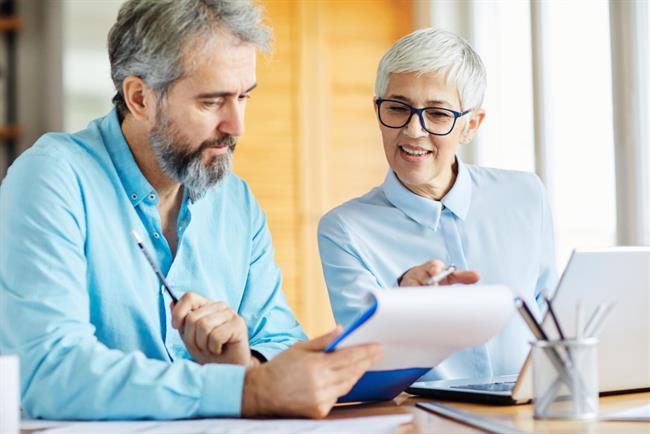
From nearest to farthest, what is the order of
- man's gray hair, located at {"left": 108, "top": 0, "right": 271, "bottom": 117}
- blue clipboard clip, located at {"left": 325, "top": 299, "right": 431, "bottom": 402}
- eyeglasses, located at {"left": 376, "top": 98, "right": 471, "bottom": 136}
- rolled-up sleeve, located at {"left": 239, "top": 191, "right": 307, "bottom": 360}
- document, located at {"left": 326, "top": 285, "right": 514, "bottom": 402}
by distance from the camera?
document, located at {"left": 326, "top": 285, "right": 514, "bottom": 402} → blue clipboard clip, located at {"left": 325, "top": 299, "right": 431, "bottom": 402} → man's gray hair, located at {"left": 108, "top": 0, "right": 271, "bottom": 117} → rolled-up sleeve, located at {"left": 239, "top": 191, "right": 307, "bottom": 360} → eyeglasses, located at {"left": 376, "top": 98, "right": 471, "bottom": 136}

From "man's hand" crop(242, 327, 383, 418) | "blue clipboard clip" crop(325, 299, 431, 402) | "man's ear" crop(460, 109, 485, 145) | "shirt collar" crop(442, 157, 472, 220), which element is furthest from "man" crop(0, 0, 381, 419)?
"man's ear" crop(460, 109, 485, 145)

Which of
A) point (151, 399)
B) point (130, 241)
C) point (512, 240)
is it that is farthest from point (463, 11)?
point (151, 399)

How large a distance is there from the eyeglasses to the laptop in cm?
69

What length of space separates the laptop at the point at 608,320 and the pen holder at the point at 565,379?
0.07m

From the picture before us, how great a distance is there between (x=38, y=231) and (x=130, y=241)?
0.72ft

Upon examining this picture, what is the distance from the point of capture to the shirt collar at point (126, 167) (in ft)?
5.73

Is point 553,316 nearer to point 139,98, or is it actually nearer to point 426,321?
point 426,321

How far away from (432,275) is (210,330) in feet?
1.29

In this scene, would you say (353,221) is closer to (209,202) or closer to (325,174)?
(209,202)

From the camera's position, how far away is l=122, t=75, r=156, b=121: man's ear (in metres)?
1.80

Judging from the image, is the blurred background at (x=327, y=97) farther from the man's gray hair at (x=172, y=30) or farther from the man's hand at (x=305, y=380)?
the man's hand at (x=305, y=380)

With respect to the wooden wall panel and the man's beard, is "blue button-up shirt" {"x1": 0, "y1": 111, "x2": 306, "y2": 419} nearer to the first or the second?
the man's beard

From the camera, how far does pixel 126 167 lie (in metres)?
1.76

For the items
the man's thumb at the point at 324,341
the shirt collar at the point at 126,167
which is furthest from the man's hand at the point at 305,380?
the shirt collar at the point at 126,167
